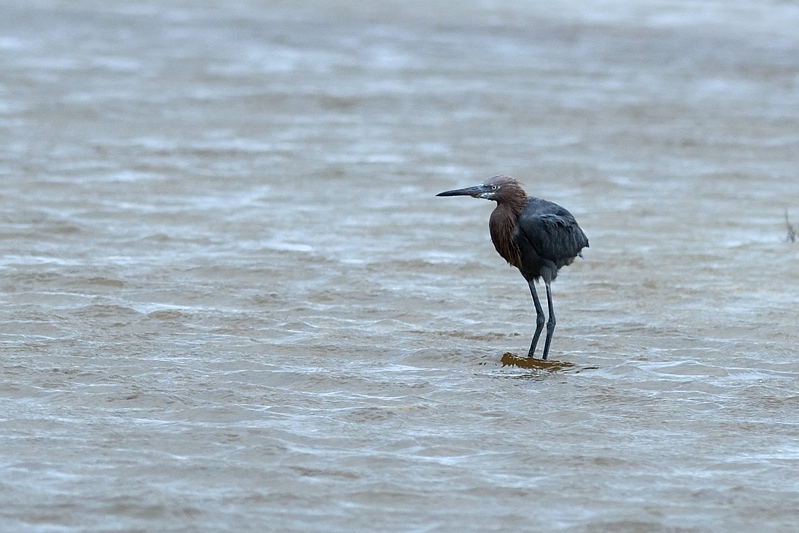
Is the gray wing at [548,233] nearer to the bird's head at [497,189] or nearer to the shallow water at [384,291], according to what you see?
the bird's head at [497,189]

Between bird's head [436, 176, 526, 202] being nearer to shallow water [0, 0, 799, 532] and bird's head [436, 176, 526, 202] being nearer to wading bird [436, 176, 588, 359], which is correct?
wading bird [436, 176, 588, 359]

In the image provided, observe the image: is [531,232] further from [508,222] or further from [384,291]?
[384,291]

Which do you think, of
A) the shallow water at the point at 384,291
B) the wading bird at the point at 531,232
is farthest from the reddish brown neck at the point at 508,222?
the shallow water at the point at 384,291

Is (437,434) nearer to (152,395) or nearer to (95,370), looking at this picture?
(152,395)

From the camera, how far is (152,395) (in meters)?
6.54

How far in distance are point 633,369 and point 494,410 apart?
43.6 inches

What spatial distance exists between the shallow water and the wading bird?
457mm

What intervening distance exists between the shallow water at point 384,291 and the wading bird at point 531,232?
1.50 feet

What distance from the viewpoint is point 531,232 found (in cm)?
759

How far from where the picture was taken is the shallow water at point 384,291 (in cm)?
551

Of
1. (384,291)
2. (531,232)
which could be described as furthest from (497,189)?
(384,291)

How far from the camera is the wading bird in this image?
7.60 metres

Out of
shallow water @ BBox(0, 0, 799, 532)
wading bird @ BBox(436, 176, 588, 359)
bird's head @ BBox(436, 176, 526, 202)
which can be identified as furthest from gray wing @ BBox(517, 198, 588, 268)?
shallow water @ BBox(0, 0, 799, 532)

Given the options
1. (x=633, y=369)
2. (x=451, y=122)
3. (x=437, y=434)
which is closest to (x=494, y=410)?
(x=437, y=434)
